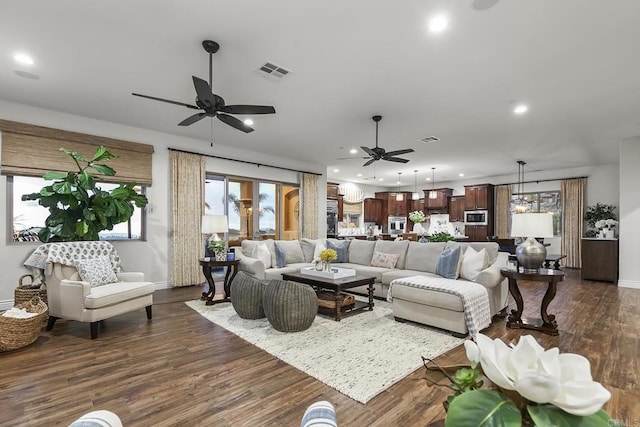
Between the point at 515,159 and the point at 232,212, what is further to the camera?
the point at 515,159

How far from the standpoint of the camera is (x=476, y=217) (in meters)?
10.5

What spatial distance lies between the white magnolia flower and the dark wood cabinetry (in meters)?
8.27

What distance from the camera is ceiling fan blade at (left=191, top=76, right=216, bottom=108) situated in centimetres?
288

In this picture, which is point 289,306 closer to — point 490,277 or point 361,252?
point 490,277

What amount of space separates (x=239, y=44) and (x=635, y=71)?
13.5ft

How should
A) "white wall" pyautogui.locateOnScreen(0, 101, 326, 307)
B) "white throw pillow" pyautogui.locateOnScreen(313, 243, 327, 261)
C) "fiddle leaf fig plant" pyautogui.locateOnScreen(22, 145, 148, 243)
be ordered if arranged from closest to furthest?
"fiddle leaf fig plant" pyautogui.locateOnScreen(22, 145, 148, 243) < "white wall" pyautogui.locateOnScreen(0, 101, 326, 307) < "white throw pillow" pyautogui.locateOnScreen(313, 243, 327, 261)

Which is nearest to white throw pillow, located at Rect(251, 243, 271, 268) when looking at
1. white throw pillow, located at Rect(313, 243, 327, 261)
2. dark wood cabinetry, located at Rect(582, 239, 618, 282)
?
white throw pillow, located at Rect(313, 243, 327, 261)

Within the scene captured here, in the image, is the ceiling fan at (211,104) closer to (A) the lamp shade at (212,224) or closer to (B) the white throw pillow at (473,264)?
(A) the lamp shade at (212,224)

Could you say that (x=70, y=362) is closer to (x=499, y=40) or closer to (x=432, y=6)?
(x=432, y=6)

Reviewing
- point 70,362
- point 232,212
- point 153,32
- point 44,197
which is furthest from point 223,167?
point 70,362

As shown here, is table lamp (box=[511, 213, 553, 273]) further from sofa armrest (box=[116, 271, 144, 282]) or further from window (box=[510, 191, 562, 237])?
window (box=[510, 191, 562, 237])

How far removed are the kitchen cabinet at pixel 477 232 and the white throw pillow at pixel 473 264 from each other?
21.7 feet

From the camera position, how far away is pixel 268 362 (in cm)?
274

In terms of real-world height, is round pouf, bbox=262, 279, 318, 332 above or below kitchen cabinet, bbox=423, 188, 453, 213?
below
